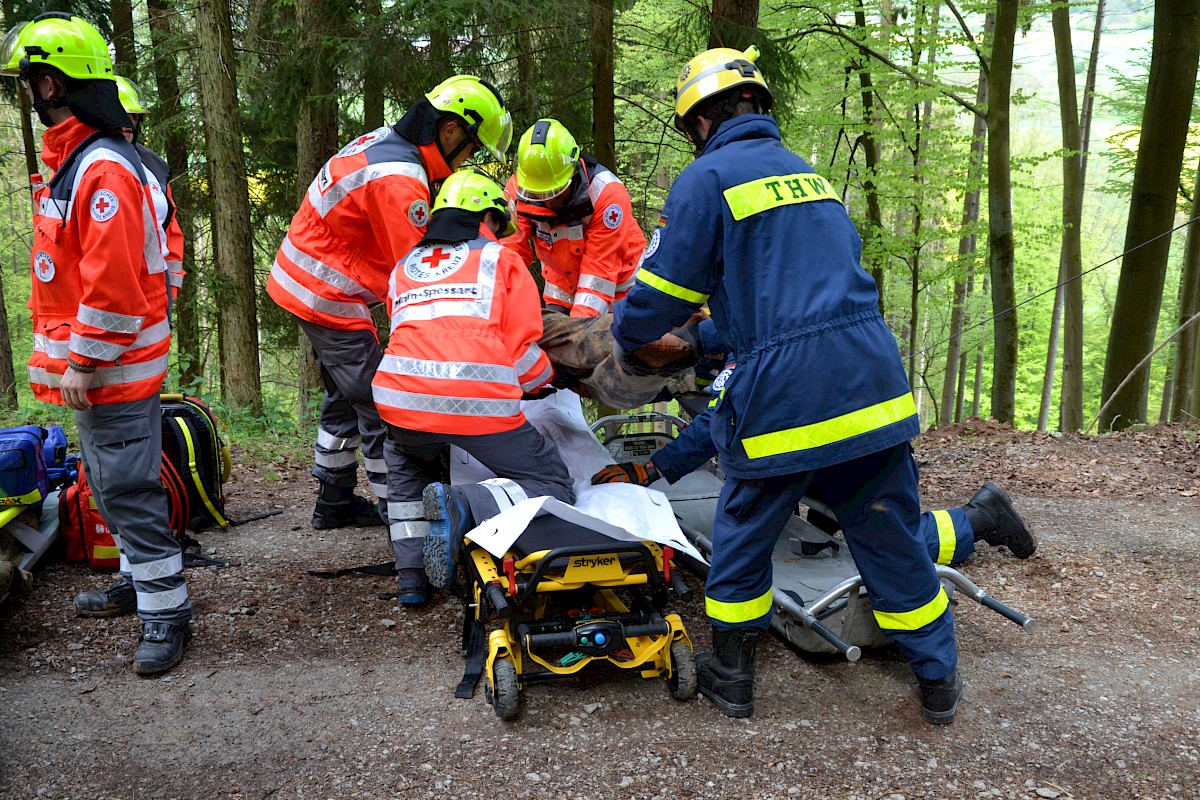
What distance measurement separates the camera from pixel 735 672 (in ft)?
9.54

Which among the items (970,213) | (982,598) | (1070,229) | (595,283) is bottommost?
(982,598)

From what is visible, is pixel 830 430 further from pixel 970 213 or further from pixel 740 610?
pixel 970 213

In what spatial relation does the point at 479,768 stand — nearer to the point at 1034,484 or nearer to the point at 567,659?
the point at 567,659

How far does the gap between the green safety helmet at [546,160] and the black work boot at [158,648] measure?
2892mm

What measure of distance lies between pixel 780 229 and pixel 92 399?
8.59 ft

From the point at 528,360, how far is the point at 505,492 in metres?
0.64

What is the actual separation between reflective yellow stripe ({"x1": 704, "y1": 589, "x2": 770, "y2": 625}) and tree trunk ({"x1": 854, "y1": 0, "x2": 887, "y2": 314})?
993 centimetres

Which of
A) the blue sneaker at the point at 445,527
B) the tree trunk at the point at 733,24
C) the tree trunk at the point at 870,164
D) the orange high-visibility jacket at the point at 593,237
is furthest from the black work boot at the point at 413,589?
the tree trunk at the point at 870,164

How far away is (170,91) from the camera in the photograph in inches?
416

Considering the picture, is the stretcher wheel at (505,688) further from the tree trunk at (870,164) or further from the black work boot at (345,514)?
the tree trunk at (870,164)

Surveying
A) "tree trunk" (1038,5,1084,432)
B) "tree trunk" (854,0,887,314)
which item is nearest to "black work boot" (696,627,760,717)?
"tree trunk" (854,0,887,314)

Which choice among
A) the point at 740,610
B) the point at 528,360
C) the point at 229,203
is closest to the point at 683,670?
the point at 740,610

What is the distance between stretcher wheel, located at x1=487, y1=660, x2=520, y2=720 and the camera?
9.15 ft

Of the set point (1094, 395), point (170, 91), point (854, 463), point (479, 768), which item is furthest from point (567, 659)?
point (1094, 395)
